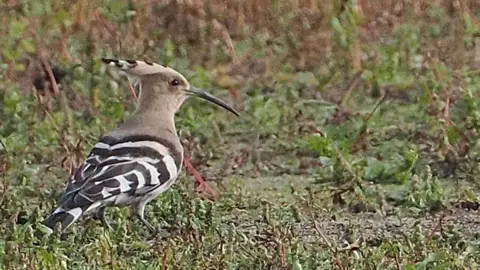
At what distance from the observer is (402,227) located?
A: 654 centimetres

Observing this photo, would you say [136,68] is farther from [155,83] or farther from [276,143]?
[276,143]

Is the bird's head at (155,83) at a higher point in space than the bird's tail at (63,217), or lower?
lower

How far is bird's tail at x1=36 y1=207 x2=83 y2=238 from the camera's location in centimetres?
603

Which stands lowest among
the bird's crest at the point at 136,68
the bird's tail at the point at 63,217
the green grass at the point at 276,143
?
the green grass at the point at 276,143

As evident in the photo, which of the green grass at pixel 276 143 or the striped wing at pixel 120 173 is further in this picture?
the striped wing at pixel 120 173

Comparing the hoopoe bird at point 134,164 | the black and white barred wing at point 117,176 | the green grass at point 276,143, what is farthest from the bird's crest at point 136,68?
the black and white barred wing at point 117,176

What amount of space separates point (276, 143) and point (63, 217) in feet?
7.27

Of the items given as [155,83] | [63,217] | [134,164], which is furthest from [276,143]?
[63,217]

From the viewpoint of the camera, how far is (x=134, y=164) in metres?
6.45

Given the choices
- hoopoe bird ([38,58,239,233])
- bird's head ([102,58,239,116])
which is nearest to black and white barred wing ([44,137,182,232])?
hoopoe bird ([38,58,239,233])

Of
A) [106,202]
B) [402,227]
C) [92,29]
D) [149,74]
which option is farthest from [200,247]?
[92,29]

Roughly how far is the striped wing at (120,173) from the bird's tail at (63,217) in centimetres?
2

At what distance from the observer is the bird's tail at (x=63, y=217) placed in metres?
6.03

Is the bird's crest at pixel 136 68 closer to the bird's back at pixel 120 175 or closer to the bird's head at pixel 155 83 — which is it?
the bird's head at pixel 155 83
